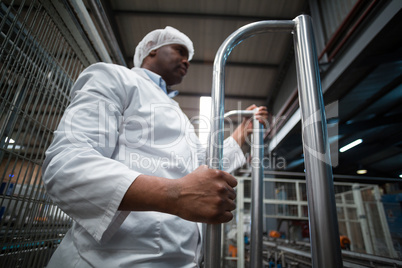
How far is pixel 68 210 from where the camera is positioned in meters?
0.47

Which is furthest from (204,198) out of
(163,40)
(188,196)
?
(163,40)

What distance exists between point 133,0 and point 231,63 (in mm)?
1621

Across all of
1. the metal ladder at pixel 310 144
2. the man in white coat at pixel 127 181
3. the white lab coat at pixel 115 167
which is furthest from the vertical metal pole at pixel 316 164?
the white lab coat at pixel 115 167

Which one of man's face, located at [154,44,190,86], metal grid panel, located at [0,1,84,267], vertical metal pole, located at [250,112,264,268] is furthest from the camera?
man's face, located at [154,44,190,86]

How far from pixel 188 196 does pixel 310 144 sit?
0.83 ft

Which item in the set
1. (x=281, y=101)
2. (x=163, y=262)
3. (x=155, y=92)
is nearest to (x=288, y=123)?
(x=281, y=101)

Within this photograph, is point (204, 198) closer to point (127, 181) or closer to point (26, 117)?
point (127, 181)

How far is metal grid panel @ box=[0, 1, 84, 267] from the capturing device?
0.68 metres

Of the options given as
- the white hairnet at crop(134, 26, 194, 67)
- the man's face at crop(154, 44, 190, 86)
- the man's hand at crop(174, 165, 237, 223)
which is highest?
the white hairnet at crop(134, 26, 194, 67)

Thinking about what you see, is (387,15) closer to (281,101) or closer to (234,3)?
(234,3)

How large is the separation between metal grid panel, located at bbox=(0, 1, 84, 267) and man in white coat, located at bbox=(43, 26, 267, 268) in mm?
220

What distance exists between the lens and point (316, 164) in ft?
1.28

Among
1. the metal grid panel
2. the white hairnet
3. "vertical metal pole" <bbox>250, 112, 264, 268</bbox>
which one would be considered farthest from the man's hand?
the white hairnet

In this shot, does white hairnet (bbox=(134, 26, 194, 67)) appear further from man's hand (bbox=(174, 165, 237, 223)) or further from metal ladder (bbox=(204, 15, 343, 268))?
man's hand (bbox=(174, 165, 237, 223))
